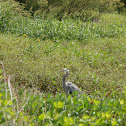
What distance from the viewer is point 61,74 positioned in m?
5.21

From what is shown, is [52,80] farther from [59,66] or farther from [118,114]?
[118,114]

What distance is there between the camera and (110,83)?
511 centimetres

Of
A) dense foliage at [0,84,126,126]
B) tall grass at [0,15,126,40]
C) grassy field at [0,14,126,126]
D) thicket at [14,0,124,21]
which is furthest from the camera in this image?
thicket at [14,0,124,21]

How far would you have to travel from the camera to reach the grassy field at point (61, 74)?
2.69 metres

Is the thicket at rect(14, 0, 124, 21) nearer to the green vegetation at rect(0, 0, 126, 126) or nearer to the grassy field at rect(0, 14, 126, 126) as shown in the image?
the green vegetation at rect(0, 0, 126, 126)

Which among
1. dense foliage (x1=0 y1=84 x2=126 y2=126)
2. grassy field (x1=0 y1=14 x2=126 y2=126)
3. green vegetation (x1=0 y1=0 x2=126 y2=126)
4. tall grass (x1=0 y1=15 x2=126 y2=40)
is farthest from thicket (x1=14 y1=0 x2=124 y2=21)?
dense foliage (x1=0 y1=84 x2=126 y2=126)

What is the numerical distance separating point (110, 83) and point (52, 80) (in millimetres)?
1288

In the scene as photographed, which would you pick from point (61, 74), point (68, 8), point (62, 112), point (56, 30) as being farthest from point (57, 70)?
point (68, 8)

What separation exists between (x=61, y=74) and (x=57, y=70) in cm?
27

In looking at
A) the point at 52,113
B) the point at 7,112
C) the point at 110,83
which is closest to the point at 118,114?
the point at 52,113

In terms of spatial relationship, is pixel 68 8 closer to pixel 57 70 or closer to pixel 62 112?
pixel 57 70

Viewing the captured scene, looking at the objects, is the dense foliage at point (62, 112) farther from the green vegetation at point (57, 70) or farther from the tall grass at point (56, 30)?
the tall grass at point (56, 30)

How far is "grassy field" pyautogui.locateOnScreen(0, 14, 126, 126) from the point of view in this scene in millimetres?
2686

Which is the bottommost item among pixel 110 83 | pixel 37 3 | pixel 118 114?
pixel 110 83
